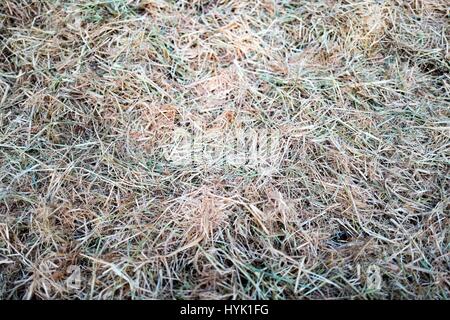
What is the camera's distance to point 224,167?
5.29 ft

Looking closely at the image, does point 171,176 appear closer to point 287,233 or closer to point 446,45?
point 287,233

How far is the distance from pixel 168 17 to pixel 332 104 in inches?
30.6

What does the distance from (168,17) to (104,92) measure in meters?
0.44

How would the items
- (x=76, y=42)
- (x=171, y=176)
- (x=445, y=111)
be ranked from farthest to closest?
(x=76, y=42) < (x=445, y=111) < (x=171, y=176)

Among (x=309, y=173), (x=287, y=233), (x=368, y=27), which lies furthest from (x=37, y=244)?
(x=368, y=27)

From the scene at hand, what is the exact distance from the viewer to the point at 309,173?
1.60 m

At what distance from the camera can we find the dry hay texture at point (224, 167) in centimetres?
140

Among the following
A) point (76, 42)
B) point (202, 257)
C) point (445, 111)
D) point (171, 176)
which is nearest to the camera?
point (202, 257)

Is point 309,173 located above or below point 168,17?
below

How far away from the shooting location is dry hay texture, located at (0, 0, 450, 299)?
1.40 m

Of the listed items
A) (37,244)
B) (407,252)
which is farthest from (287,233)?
(37,244)

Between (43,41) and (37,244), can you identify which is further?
(43,41)
